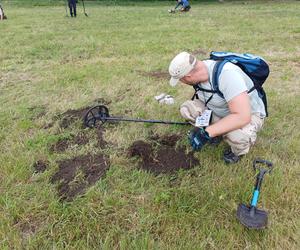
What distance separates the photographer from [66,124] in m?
4.78

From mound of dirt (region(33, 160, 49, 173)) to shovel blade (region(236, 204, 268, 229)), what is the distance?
84.9 inches

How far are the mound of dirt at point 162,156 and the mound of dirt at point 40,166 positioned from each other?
966 millimetres

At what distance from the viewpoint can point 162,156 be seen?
12.6ft

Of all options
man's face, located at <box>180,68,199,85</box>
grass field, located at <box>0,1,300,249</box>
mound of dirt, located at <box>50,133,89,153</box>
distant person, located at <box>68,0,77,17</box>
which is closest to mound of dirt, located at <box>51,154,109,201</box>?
grass field, located at <box>0,1,300,249</box>

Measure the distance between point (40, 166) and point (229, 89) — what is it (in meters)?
2.24

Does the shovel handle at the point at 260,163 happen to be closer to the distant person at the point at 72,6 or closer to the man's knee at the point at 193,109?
the man's knee at the point at 193,109

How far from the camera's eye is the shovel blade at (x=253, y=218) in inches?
106

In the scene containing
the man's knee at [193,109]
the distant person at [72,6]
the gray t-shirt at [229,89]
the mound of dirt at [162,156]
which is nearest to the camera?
the gray t-shirt at [229,89]

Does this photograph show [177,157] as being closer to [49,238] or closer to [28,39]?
[49,238]

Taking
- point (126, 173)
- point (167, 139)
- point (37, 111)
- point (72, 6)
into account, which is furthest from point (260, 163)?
point (72, 6)

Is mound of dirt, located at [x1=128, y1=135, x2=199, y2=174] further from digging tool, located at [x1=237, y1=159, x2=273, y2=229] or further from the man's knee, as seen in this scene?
digging tool, located at [x1=237, y1=159, x2=273, y2=229]

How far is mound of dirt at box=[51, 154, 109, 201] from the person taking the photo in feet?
10.9

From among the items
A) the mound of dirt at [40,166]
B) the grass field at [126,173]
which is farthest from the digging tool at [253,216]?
the mound of dirt at [40,166]

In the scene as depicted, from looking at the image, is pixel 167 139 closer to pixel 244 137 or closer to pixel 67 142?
pixel 244 137
